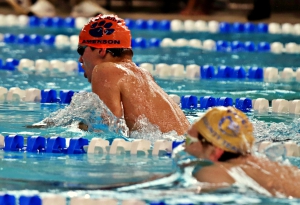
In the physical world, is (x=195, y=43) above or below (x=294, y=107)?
above

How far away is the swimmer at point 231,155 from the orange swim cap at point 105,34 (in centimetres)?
141

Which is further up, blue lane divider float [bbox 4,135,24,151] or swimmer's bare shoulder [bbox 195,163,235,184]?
blue lane divider float [bbox 4,135,24,151]

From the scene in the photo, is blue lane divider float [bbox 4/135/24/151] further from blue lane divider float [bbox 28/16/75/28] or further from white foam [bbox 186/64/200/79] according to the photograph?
blue lane divider float [bbox 28/16/75/28]

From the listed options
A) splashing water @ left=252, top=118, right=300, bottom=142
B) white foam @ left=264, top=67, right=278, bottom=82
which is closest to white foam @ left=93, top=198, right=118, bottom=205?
splashing water @ left=252, top=118, right=300, bottom=142

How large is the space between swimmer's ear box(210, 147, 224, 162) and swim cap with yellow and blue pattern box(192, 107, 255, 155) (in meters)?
0.02

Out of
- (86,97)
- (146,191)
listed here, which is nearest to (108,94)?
(86,97)

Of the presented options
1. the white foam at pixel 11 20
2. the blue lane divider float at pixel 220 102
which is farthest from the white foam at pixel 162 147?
the white foam at pixel 11 20

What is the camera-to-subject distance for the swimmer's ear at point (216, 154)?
3023mm

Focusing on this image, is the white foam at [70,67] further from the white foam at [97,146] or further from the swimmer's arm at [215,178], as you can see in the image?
the swimmer's arm at [215,178]

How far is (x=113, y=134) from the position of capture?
4.25 meters

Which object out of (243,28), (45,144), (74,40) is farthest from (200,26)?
(45,144)

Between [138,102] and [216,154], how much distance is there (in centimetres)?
118

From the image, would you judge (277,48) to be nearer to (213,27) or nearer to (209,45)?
(209,45)

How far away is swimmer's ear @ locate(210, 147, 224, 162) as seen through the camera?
3.02 meters
